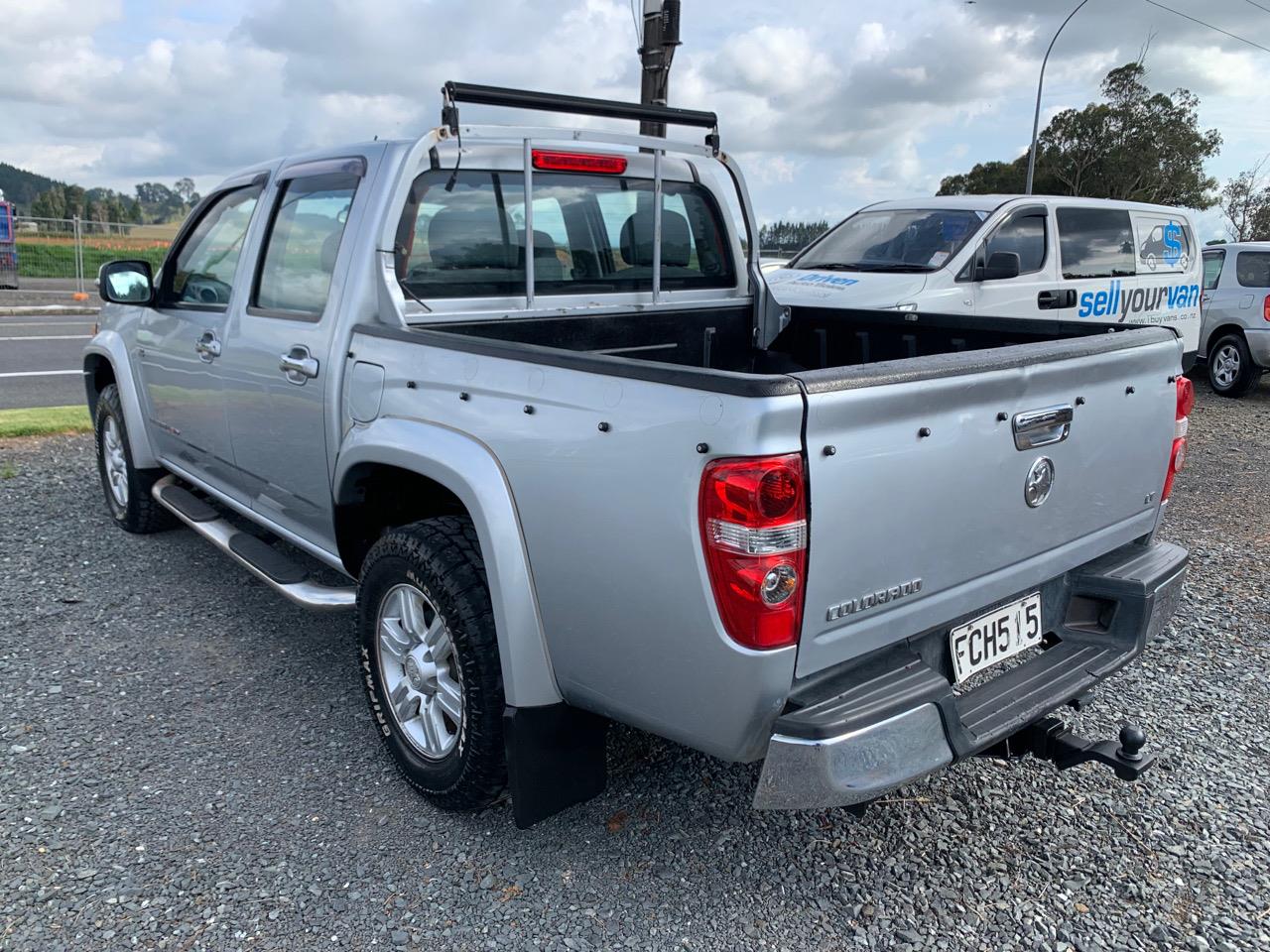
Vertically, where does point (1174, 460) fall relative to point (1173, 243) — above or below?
below

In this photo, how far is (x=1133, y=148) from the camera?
3162 centimetres

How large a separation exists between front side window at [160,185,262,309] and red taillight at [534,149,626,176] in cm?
125

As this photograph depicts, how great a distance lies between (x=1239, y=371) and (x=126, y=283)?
1145 centimetres

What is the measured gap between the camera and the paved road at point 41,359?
9570 mm

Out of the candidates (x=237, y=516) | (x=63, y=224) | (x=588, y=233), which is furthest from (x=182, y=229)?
(x=63, y=224)

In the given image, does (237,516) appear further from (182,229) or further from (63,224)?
(63,224)

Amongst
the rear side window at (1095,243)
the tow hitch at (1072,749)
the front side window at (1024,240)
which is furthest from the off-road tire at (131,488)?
the rear side window at (1095,243)

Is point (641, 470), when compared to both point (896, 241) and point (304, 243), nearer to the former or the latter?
point (304, 243)

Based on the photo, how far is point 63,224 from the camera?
2108 centimetres

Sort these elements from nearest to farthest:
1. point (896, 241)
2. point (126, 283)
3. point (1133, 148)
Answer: point (126, 283) < point (896, 241) < point (1133, 148)

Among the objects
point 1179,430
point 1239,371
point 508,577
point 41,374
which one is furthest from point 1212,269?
point 41,374

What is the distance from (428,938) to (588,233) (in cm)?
255

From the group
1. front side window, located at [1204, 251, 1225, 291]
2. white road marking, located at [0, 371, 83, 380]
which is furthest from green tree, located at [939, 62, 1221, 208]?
white road marking, located at [0, 371, 83, 380]

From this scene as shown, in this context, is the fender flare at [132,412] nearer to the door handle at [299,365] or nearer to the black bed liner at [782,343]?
the door handle at [299,365]
